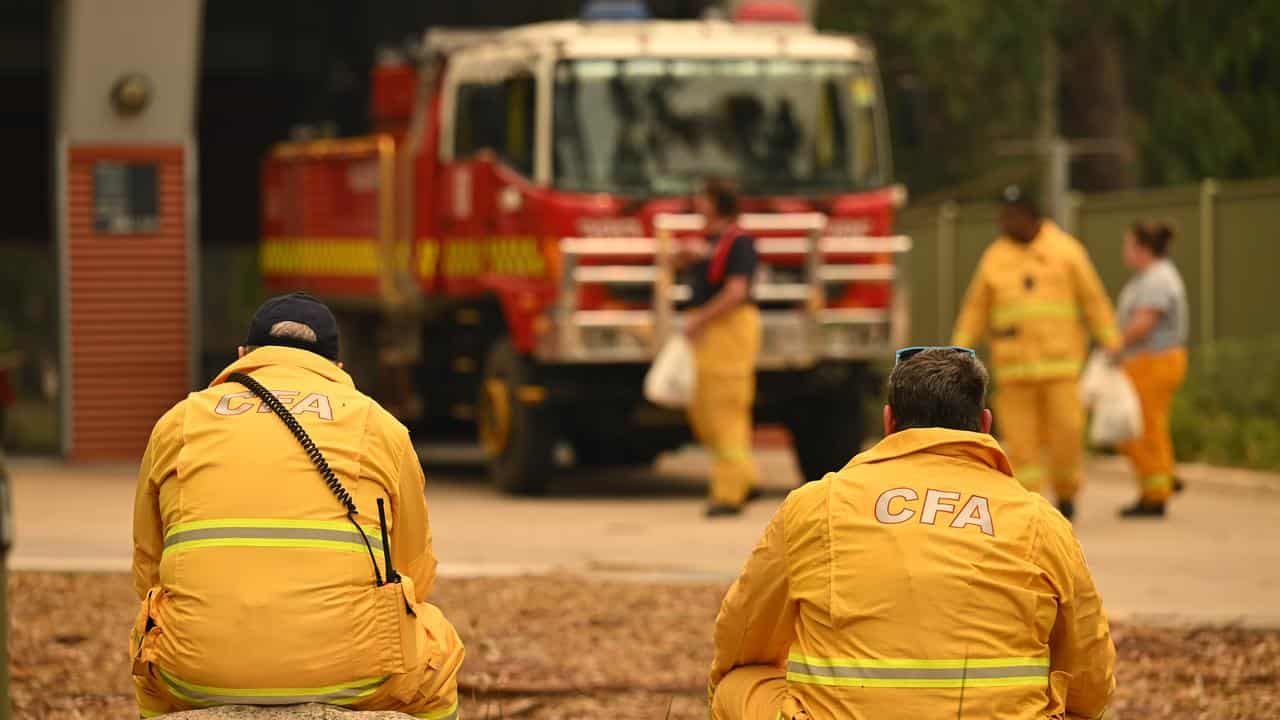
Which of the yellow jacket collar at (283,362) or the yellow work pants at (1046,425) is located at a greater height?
Result: the yellow jacket collar at (283,362)

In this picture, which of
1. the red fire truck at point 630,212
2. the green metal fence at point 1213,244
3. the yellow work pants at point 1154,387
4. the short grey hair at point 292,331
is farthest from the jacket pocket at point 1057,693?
the green metal fence at point 1213,244

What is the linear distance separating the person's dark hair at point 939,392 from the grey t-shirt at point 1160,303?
9237mm

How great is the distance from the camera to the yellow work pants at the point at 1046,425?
42.9 ft

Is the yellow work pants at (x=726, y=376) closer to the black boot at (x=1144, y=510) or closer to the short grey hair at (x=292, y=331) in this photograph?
the black boot at (x=1144, y=510)

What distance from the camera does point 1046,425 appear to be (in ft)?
43.5

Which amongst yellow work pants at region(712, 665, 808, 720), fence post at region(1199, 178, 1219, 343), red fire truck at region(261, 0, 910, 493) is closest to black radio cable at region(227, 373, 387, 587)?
yellow work pants at region(712, 665, 808, 720)

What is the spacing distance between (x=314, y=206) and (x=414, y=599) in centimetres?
1491

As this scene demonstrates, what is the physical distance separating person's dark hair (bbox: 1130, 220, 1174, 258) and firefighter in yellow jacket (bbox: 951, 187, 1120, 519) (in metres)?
0.97

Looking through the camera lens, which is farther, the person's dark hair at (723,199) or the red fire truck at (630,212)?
the red fire truck at (630,212)

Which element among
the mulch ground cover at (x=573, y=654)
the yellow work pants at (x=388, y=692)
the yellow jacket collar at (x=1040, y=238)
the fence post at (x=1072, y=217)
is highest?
the yellow jacket collar at (x=1040, y=238)

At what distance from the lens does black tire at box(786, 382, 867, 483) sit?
56.1 ft

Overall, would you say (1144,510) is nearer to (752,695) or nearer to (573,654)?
(573,654)

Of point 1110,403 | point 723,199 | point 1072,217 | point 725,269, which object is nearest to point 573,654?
point 1110,403

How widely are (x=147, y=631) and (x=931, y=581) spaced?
69.1 inches
